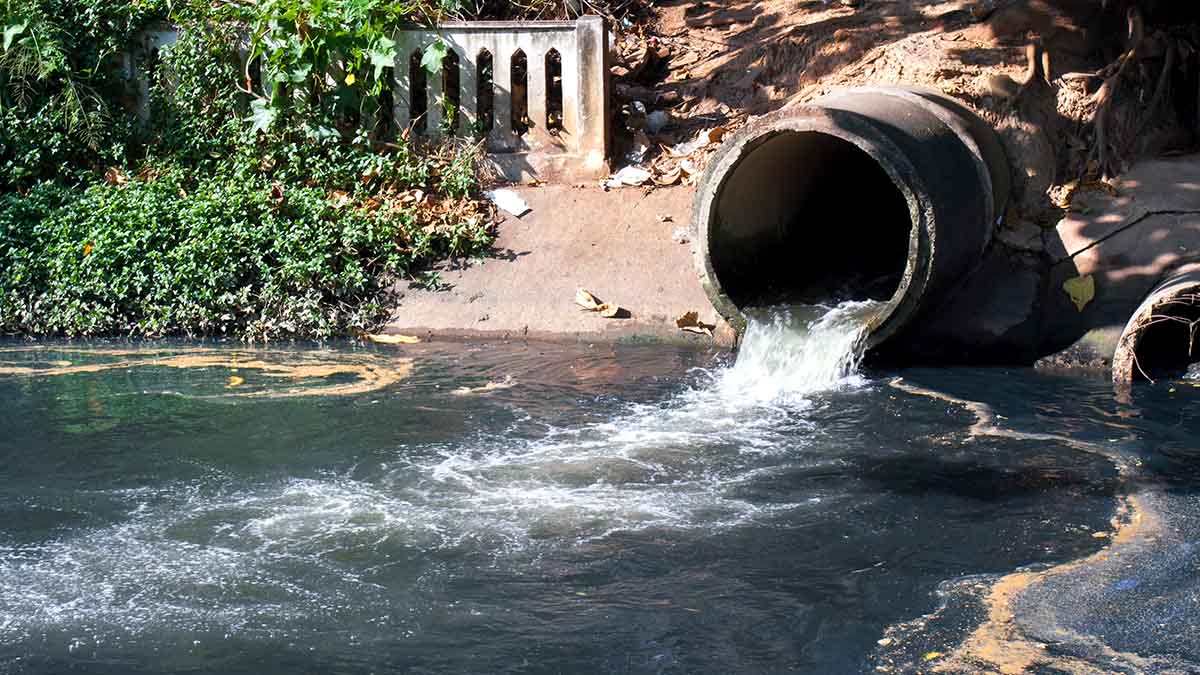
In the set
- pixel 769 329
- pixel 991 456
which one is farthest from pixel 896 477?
pixel 769 329

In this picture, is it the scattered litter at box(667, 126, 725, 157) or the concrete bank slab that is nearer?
the concrete bank slab

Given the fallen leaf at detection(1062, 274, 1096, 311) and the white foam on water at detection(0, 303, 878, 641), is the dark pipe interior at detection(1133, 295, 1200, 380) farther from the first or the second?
the white foam on water at detection(0, 303, 878, 641)

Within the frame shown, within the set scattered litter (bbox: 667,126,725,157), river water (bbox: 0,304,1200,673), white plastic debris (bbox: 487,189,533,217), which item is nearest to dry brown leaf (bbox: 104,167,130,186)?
river water (bbox: 0,304,1200,673)

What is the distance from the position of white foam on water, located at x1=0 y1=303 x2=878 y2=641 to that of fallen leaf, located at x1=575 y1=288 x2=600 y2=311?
218cm

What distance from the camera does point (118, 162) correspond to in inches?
442

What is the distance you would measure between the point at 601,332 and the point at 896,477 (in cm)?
371

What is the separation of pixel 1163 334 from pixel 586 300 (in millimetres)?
3919

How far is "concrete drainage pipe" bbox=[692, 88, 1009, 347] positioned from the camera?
8383mm

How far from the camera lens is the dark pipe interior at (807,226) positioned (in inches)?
380

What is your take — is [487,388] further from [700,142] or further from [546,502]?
[700,142]

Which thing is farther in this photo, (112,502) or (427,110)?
(427,110)

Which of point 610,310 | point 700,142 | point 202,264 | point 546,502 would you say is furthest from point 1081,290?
point 202,264

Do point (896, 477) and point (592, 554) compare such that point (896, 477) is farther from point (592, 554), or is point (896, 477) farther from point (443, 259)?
point (443, 259)

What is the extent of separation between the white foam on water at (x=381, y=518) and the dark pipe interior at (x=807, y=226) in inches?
79.5
